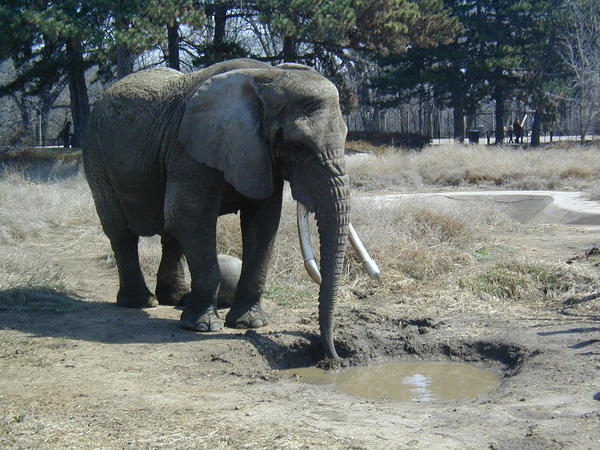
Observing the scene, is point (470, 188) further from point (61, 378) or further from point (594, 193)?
point (61, 378)

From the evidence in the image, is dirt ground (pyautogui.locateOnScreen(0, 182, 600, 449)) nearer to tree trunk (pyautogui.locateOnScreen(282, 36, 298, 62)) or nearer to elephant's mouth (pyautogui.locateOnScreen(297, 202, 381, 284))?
elephant's mouth (pyautogui.locateOnScreen(297, 202, 381, 284))

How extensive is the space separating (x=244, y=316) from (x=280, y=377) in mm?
1424

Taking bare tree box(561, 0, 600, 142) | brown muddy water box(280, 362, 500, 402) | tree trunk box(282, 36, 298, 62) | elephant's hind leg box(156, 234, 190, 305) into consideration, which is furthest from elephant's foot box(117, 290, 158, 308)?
bare tree box(561, 0, 600, 142)

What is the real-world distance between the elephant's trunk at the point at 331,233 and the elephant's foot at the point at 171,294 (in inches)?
110

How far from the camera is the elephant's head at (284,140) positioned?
6.09 meters

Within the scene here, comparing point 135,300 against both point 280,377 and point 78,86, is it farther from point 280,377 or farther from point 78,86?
point 78,86

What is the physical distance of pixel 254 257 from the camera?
24.0 feet

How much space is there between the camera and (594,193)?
16.7m

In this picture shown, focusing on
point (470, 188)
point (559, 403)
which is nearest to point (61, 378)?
point (559, 403)

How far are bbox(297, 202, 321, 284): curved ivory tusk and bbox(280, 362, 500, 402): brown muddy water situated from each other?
32.5 inches

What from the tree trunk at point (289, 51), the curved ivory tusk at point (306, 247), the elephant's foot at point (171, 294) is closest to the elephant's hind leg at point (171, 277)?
the elephant's foot at point (171, 294)

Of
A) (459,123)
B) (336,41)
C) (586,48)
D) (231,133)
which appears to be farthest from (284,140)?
(459,123)

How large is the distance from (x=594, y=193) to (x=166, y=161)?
12.3 meters

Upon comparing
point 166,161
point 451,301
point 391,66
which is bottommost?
point 451,301
